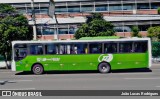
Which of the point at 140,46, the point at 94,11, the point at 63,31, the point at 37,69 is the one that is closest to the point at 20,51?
the point at 37,69

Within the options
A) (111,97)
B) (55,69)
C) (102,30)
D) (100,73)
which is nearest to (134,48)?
(100,73)

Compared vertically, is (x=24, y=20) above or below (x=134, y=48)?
above

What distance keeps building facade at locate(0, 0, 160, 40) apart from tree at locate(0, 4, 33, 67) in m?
17.4

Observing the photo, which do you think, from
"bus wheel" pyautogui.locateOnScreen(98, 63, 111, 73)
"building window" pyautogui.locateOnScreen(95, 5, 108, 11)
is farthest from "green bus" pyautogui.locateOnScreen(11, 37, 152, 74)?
"building window" pyautogui.locateOnScreen(95, 5, 108, 11)

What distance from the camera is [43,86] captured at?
1673cm

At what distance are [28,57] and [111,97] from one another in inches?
479

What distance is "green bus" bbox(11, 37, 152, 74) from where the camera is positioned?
74.9 feet

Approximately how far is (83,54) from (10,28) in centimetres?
913

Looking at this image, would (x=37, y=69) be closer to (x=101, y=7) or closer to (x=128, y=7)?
(x=101, y=7)

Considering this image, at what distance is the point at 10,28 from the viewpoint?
2959 centimetres

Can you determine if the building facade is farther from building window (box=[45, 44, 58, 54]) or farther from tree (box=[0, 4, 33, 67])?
building window (box=[45, 44, 58, 54])

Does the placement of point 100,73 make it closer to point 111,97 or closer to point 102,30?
point 111,97

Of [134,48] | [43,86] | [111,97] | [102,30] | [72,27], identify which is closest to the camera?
[111,97]

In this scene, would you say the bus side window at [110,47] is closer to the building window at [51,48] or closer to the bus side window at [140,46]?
the bus side window at [140,46]
